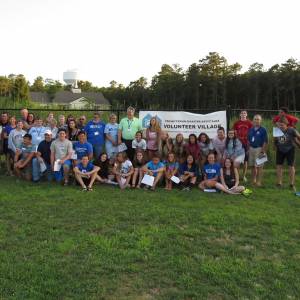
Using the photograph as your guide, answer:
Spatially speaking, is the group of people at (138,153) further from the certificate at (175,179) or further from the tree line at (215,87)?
the tree line at (215,87)

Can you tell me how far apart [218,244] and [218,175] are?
410 cm

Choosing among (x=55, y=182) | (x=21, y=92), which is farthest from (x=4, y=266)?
(x=21, y=92)

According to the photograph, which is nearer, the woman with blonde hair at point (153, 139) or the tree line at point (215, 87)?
the woman with blonde hair at point (153, 139)

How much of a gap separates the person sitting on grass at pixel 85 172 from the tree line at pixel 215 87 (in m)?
33.8

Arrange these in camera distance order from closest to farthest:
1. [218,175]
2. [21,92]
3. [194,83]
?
[218,175], [21,92], [194,83]

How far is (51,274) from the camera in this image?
4672mm

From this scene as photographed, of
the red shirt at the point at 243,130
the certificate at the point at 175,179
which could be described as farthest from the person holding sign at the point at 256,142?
the certificate at the point at 175,179

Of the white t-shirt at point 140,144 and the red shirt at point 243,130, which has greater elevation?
the red shirt at point 243,130

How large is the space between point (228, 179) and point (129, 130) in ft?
9.49

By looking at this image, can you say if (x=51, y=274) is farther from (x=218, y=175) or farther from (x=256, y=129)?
(x=256, y=129)

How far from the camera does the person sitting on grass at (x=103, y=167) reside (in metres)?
→ 10.3

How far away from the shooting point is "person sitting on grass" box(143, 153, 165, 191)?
10.0 m

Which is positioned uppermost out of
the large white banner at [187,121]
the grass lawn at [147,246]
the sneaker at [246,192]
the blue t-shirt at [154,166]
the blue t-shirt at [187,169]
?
the large white banner at [187,121]

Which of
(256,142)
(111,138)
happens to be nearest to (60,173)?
(111,138)
